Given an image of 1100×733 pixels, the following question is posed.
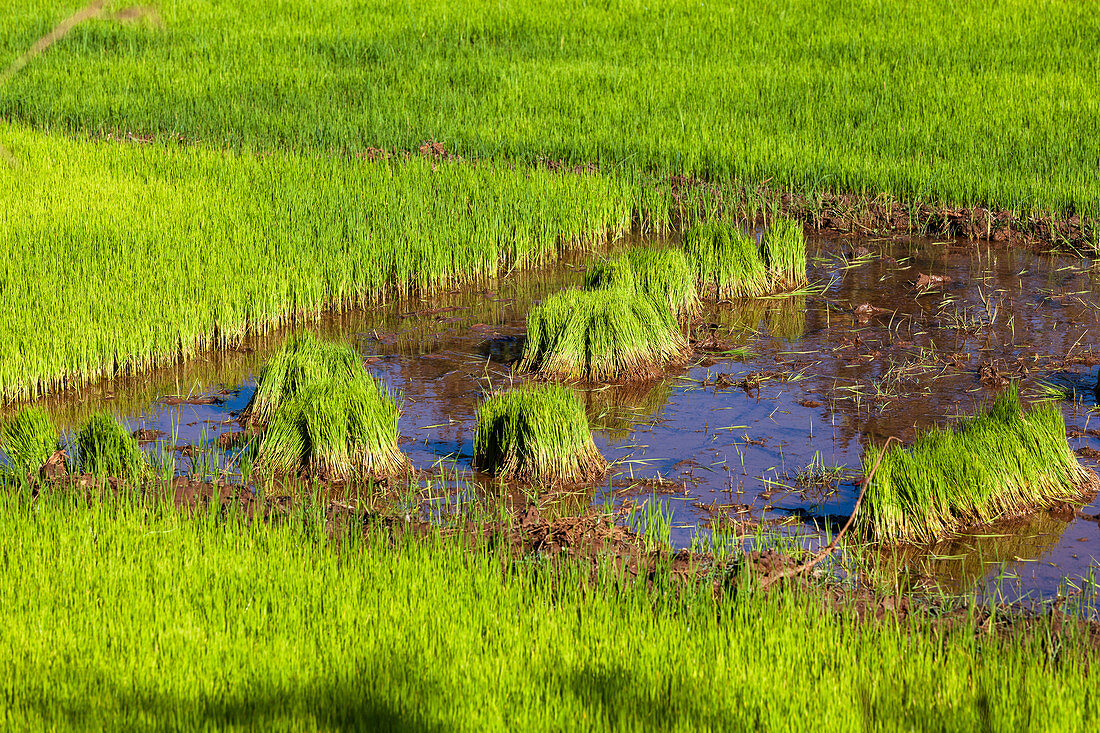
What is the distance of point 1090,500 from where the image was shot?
4855mm

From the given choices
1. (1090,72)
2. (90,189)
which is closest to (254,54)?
(90,189)

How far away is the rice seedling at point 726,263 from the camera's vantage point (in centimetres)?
802

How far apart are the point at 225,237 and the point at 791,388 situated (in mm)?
3791

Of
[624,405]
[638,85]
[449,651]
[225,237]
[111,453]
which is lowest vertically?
[624,405]

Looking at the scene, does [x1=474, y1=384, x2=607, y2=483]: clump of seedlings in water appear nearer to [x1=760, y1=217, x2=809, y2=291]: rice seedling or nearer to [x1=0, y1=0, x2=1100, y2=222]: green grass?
[x1=760, y1=217, x2=809, y2=291]: rice seedling

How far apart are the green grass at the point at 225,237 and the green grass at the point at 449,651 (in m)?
2.68

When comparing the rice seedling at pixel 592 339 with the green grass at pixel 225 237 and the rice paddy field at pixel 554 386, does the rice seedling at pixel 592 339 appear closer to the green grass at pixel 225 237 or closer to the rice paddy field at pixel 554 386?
the rice paddy field at pixel 554 386

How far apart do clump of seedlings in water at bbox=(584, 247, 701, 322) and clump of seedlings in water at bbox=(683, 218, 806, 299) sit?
0.45 metres

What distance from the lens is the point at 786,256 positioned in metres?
8.22

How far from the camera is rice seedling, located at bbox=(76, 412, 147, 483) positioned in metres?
4.89

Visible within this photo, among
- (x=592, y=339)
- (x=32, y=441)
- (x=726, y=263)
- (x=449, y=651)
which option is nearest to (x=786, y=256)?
(x=726, y=263)

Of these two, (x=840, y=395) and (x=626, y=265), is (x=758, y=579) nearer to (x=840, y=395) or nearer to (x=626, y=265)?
(x=840, y=395)

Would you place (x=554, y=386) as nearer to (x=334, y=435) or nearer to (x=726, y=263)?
(x=334, y=435)

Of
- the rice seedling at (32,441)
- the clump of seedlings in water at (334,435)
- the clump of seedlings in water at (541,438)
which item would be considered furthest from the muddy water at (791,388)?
the rice seedling at (32,441)
